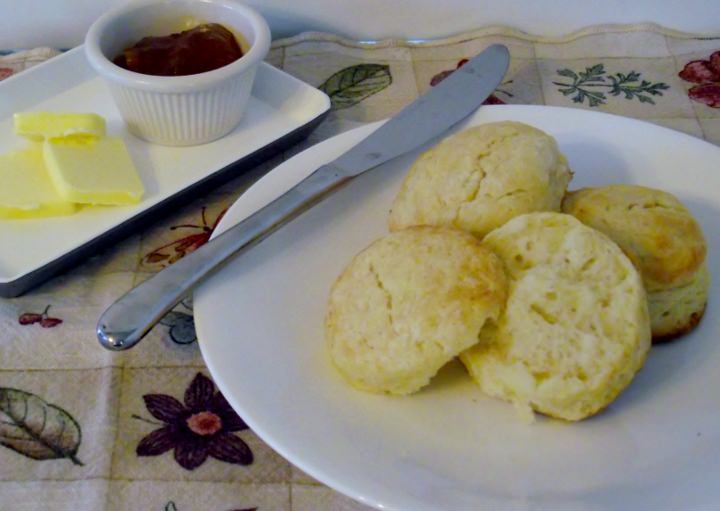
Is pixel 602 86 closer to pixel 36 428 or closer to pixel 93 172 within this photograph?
pixel 93 172

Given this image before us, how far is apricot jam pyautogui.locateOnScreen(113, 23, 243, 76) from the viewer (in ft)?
4.97

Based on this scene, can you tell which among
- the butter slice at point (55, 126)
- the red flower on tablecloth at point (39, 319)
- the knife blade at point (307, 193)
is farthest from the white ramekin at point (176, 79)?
the red flower on tablecloth at point (39, 319)

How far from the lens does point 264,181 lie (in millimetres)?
1298

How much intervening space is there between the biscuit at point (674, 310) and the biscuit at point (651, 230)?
0.01 metres

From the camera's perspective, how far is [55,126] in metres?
1.43

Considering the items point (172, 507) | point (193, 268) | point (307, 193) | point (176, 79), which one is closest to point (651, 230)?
point (307, 193)

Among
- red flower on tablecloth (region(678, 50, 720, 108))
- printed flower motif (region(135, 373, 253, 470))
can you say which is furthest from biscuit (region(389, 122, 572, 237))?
red flower on tablecloth (region(678, 50, 720, 108))

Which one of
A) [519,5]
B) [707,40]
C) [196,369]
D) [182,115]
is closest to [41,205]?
[182,115]

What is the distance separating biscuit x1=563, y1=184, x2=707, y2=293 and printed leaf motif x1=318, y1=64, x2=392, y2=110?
81 cm

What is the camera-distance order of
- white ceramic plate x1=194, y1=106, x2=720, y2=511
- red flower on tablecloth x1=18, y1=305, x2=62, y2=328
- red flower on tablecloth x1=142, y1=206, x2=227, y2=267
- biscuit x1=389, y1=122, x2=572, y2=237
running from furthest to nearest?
red flower on tablecloth x1=142, y1=206, x2=227, y2=267 < red flower on tablecloth x1=18, y1=305, x2=62, y2=328 < biscuit x1=389, y1=122, x2=572, y2=237 < white ceramic plate x1=194, y1=106, x2=720, y2=511

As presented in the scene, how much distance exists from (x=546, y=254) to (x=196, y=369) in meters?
0.57

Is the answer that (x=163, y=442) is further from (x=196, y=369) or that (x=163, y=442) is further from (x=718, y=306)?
(x=718, y=306)

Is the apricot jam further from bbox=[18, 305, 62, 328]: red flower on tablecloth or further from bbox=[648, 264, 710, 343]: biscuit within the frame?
bbox=[648, 264, 710, 343]: biscuit

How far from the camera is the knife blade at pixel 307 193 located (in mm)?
1052
